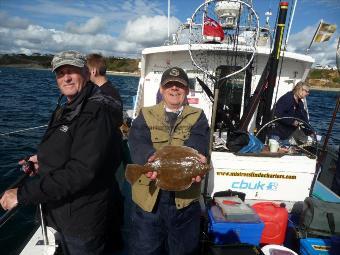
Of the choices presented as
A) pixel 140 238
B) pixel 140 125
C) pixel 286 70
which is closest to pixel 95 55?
pixel 140 125

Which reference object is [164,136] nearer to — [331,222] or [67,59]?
[67,59]

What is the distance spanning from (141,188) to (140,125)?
0.60m

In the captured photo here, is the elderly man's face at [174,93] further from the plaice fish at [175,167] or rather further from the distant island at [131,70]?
the distant island at [131,70]

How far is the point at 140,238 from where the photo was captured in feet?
9.46

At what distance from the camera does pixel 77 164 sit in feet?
7.61

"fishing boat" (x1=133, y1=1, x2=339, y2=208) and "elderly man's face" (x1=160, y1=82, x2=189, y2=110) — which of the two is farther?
"fishing boat" (x1=133, y1=1, x2=339, y2=208)

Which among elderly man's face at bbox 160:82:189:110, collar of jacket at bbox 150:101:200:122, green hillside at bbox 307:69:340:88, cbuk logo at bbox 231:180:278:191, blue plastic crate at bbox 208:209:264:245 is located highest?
elderly man's face at bbox 160:82:189:110

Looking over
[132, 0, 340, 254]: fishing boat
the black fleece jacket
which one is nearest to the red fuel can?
[132, 0, 340, 254]: fishing boat

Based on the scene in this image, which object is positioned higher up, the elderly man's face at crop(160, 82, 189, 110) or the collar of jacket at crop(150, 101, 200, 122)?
the elderly man's face at crop(160, 82, 189, 110)

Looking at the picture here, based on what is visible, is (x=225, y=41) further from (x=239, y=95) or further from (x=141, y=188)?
(x=141, y=188)

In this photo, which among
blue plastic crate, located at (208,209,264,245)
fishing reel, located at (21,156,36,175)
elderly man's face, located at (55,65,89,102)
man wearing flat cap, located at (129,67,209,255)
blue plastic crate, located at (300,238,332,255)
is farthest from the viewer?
blue plastic crate, located at (208,209,264,245)

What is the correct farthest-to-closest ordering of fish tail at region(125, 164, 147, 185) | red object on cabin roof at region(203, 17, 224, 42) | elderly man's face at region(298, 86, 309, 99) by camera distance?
red object on cabin roof at region(203, 17, 224, 42) → elderly man's face at region(298, 86, 309, 99) → fish tail at region(125, 164, 147, 185)

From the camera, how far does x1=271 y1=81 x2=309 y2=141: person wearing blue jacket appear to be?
6.12 metres

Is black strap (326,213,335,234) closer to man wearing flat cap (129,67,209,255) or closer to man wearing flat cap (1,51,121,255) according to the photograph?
man wearing flat cap (129,67,209,255)
